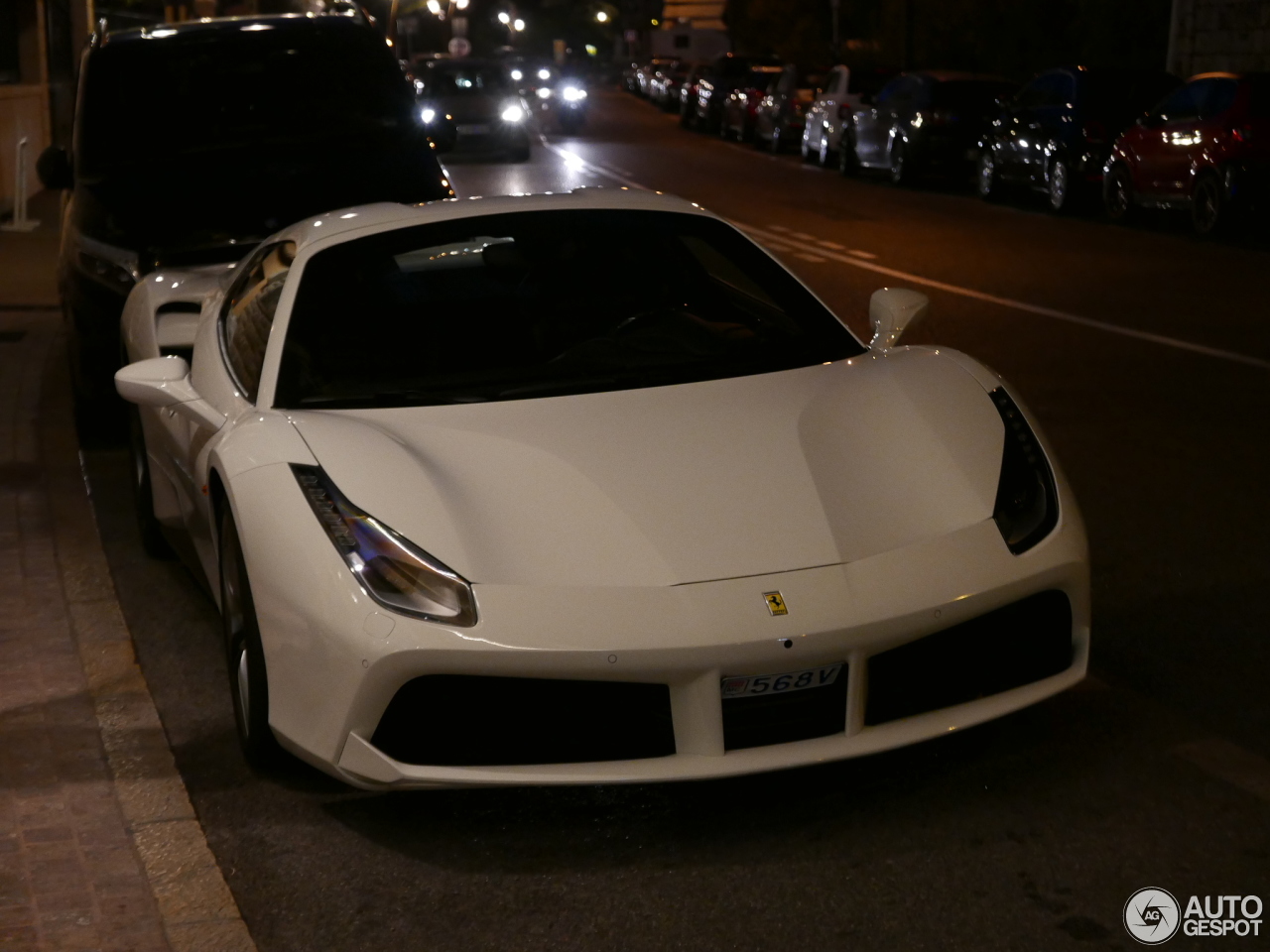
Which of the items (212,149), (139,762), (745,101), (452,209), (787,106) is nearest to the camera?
(139,762)

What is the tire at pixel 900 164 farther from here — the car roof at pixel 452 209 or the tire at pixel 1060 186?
the car roof at pixel 452 209

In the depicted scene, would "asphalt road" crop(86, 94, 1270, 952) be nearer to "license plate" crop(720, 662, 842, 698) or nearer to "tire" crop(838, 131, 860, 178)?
"license plate" crop(720, 662, 842, 698)

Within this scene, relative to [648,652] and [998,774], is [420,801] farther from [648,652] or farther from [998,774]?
[998,774]

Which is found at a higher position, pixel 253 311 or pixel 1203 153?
pixel 253 311

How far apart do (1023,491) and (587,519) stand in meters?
1.12

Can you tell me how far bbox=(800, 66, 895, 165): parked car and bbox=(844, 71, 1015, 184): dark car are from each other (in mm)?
1198

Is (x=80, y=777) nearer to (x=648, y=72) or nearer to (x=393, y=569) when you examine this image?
(x=393, y=569)

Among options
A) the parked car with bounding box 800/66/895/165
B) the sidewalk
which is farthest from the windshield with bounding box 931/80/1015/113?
the sidewalk

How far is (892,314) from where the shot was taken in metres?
5.43

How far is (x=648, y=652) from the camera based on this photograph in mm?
Answer: 3775

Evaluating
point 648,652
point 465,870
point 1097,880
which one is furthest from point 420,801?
point 1097,880

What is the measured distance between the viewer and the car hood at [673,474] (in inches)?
158

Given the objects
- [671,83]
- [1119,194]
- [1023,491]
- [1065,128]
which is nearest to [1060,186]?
[1065,128]

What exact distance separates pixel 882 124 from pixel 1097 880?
24.0 meters
